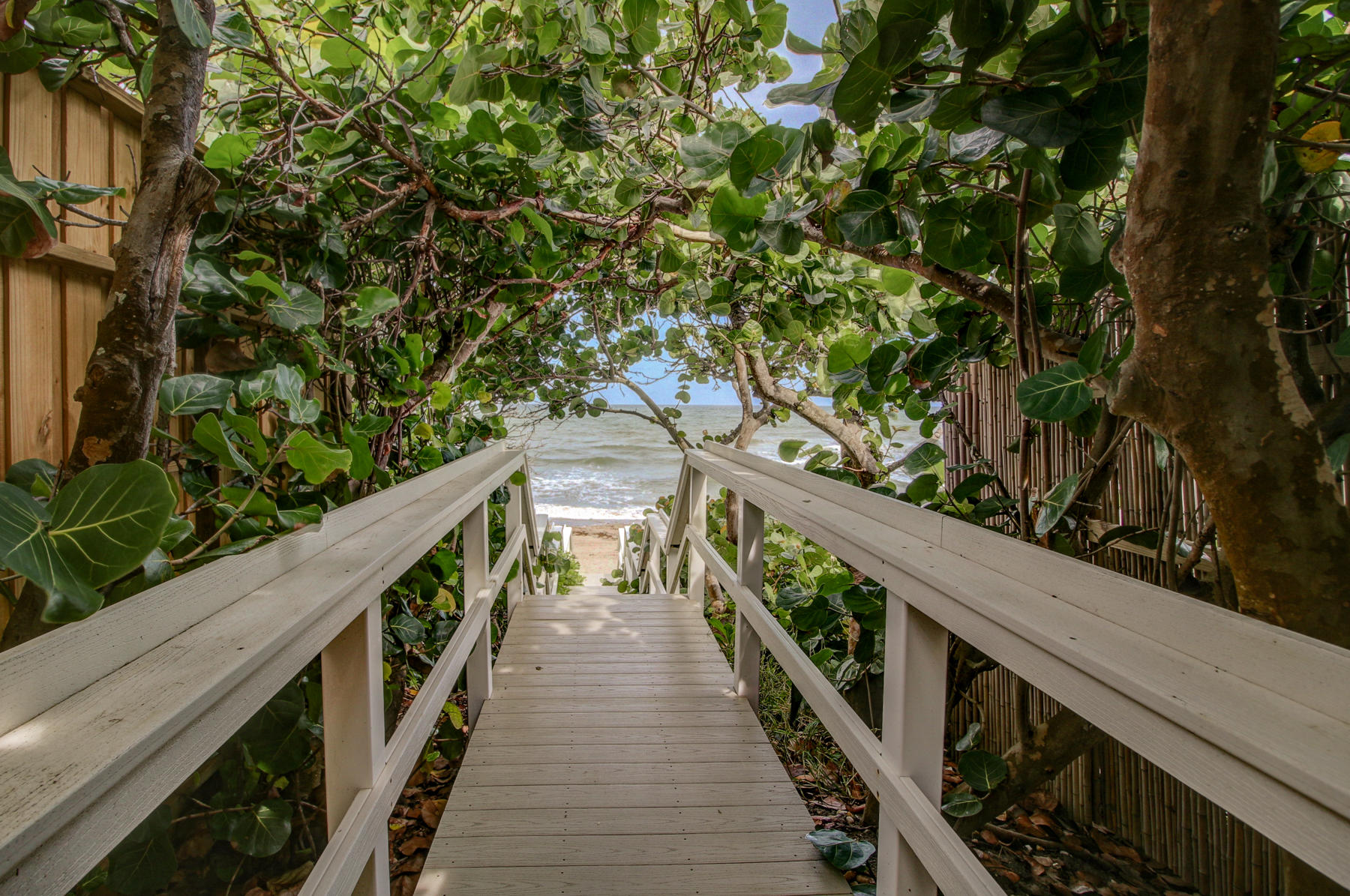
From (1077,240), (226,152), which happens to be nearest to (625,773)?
(1077,240)

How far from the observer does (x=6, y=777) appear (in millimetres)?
422

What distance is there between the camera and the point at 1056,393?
0.97 m

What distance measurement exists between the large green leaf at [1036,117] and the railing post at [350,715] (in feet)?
3.72

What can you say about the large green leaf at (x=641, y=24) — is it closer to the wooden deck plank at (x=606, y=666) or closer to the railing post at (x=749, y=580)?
the railing post at (x=749, y=580)

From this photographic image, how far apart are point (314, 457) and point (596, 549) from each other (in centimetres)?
1235

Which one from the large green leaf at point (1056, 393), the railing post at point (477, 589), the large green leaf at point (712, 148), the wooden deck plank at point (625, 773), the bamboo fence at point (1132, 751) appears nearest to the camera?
the large green leaf at point (1056, 393)

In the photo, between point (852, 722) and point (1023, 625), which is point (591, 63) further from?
point (852, 722)

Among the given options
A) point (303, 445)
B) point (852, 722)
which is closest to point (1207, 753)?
point (852, 722)

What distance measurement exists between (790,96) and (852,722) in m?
1.12

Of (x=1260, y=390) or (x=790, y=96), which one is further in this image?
(x=790, y=96)

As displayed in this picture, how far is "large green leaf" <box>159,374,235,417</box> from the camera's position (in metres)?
1.02

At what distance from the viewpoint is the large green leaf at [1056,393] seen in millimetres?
954

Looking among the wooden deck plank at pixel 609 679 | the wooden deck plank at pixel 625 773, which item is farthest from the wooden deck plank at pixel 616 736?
the wooden deck plank at pixel 609 679

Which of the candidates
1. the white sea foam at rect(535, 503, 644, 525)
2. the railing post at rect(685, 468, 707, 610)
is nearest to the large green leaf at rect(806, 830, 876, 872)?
the railing post at rect(685, 468, 707, 610)
